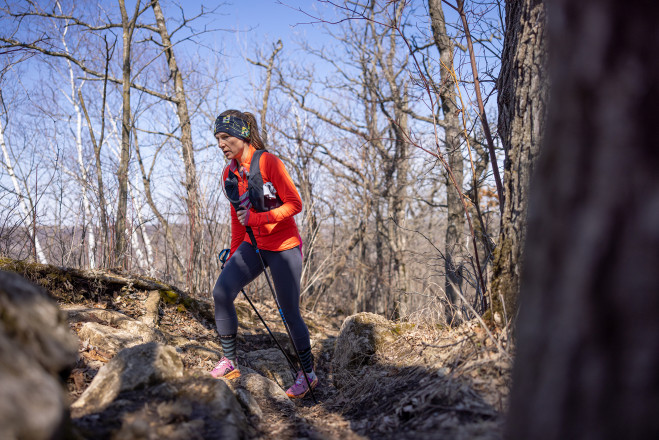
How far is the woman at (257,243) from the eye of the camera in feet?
10.7

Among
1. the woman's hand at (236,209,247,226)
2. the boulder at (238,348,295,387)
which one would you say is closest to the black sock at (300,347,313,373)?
the boulder at (238,348,295,387)

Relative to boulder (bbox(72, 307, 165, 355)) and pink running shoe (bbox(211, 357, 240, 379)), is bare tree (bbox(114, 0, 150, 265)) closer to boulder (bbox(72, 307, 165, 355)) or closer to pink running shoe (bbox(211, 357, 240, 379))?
boulder (bbox(72, 307, 165, 355))

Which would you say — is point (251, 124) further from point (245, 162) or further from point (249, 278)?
point (249, 278)

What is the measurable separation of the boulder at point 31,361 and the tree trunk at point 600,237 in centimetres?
133

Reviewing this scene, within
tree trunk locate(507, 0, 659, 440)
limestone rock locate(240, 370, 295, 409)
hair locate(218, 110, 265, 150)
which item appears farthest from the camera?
hair locate(218, 110, 265, 150)

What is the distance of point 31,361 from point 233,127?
2530 millimetres

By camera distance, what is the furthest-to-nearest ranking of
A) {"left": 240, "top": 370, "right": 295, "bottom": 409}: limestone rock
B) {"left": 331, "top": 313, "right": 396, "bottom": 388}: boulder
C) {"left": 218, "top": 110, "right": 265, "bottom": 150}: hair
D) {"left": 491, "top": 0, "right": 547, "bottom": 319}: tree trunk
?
{"left": 331, "top": 313, "right": 396, "bottom": 388}: boulder, {"left": 218, "top": 110, "right": 265, "bottom": 150}: hair, {"left": 240, "top": 370, "right": 295, "bottom": 409}: limestone rock, {"left": 491, "top": 0, "right": 547, "bottom": 319}: tree trunk

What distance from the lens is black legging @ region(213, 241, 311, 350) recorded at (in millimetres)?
3238

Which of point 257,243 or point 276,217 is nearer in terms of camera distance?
point 276,217

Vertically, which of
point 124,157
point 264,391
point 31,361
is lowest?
point 264,391

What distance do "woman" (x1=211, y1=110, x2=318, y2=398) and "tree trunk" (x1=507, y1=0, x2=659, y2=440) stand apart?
2334mm

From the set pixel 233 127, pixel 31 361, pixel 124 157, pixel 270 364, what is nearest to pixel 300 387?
pixel 270 364

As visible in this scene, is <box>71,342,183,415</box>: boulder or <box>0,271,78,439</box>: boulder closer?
<box>0,271,78,439</box>: boulder

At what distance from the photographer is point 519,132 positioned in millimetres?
2863
